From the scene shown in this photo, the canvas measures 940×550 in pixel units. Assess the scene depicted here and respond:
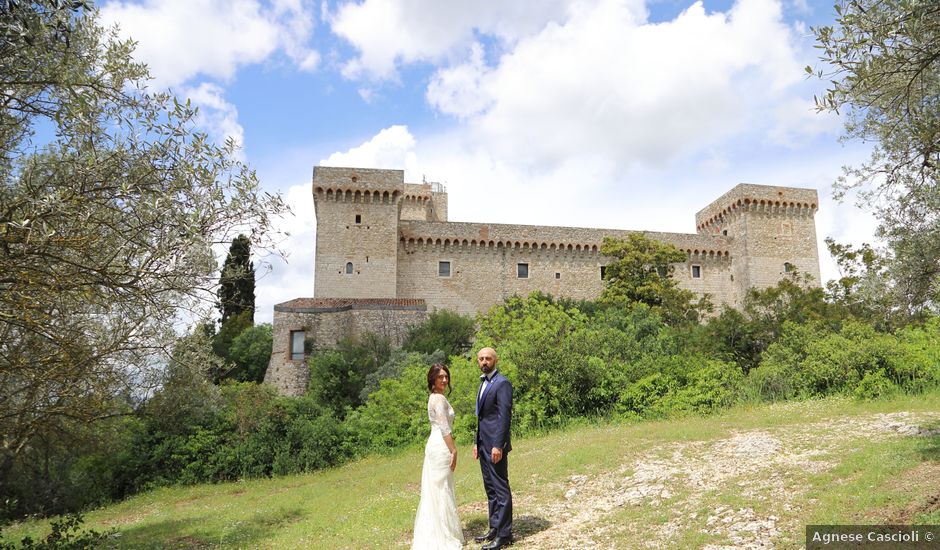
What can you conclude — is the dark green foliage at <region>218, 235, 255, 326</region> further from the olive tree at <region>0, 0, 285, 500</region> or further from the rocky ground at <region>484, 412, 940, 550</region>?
the rocky ground at <region>484, 412, 940, 550</region>

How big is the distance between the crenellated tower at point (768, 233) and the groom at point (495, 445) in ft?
108

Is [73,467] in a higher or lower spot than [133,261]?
lower

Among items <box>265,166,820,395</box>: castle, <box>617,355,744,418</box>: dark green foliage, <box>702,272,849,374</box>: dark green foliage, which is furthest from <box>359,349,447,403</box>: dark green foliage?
<box>702,272,849,374</box>: dark green foliage

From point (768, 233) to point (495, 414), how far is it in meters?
34.7

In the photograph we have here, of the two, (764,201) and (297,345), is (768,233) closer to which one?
(764,201)

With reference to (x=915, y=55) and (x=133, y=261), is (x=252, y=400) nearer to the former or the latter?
(x=133, y=261)

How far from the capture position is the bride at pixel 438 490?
212 inches

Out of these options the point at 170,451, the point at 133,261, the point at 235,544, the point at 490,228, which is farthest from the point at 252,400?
the point at 490,228

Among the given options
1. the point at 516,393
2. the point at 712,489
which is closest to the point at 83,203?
the point at 712,489

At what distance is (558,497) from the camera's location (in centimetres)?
738

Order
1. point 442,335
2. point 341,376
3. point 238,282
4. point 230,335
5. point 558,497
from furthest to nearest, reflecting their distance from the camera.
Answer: point 230,335 → point 238,282 → point 442,335 → point 341,376 → point 558,497

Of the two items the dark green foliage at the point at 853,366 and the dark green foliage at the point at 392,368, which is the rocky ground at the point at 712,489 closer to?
the dark green foliage at the point at 853,366

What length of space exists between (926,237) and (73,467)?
18.9 m

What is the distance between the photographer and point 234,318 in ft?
116
